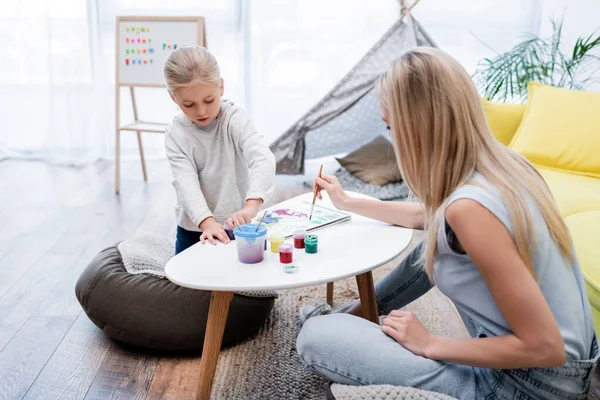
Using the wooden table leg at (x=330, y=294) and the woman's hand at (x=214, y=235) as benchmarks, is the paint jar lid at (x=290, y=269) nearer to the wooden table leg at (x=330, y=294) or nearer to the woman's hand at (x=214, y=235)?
the woman's hand at (x=214, y=235)

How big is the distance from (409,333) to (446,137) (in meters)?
0.41

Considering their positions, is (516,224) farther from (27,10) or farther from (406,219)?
(27,10)

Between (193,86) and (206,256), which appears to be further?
(193,86)

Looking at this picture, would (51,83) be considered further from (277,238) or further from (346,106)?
(277,238)

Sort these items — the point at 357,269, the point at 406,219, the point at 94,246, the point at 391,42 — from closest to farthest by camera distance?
the point at 357,269 → the point at 406,219 → the point at 94,246 → the point at 391,42

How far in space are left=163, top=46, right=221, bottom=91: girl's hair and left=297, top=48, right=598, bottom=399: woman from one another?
2.26 ft

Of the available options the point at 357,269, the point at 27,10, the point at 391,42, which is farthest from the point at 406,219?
the point at 27,10

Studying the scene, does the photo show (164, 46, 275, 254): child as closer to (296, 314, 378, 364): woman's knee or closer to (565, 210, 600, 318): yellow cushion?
(296, 314, 378, 364): woman's knee

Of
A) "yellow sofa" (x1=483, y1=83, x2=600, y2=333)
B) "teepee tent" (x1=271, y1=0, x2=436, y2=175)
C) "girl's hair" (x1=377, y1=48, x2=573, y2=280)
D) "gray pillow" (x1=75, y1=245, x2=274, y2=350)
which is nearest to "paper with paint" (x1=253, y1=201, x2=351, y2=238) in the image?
"gray pillow" (x1=75, y1=245, x2=274, y2=350)

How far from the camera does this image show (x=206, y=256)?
56.9 inches

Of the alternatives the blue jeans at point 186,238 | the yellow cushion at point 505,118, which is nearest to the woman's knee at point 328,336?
the blue jeans at point 186,238

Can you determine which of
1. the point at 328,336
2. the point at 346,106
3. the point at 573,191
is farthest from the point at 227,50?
the point at 328,336

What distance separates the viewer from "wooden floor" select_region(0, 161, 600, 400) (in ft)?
5.38

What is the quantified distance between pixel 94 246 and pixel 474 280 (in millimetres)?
1901
